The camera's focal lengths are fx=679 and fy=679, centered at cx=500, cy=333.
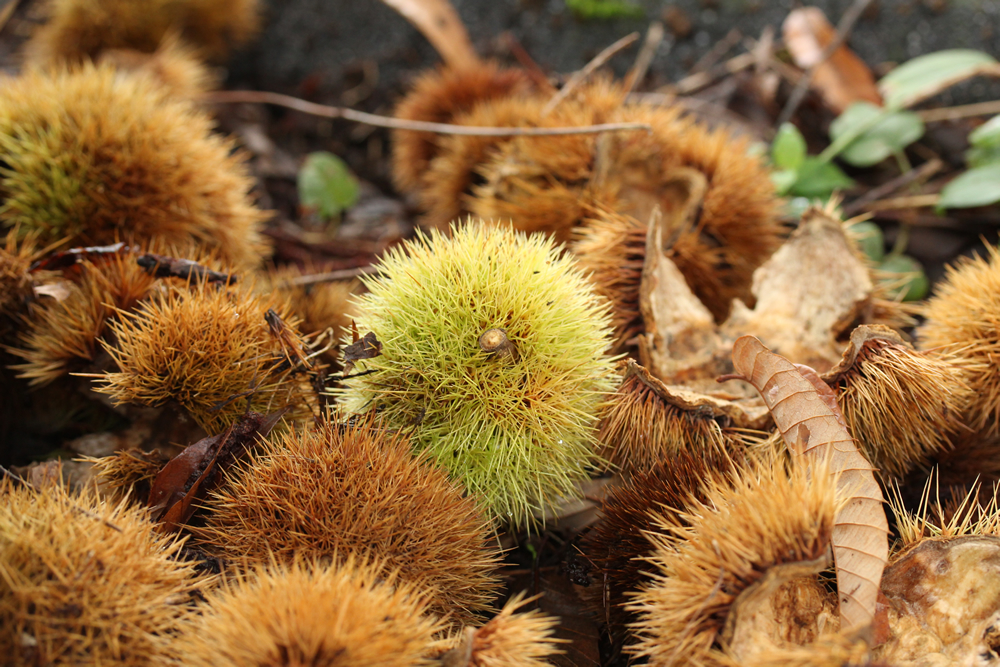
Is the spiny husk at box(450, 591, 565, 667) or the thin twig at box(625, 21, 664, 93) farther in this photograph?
the thin twig at box(625, 21, 664, 93)

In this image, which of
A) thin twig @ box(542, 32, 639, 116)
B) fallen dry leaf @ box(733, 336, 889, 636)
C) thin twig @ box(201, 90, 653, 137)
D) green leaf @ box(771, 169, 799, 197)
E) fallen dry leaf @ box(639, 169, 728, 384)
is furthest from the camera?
green leaf @ box(771, 169, 799, 197)

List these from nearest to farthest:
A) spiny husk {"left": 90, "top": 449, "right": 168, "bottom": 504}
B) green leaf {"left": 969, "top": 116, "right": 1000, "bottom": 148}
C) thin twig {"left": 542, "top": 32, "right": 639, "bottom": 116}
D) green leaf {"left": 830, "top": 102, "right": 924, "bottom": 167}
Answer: spiny husk {"left": 90, "top": 449, "right": 168, "bottom": 504} → thin twig {"left": 542, "top": 32, "right": 639, "bottom": 116} → green leaf {"left": 969, "top": 116, "right": 1000, "bottom": 148} → green leaf {"left": 830, "top": 102, "right": 924, "bottom": 167}

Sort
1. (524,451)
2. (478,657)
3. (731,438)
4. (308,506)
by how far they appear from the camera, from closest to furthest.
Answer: (478,657), (308,506), (524,451), (731,438)

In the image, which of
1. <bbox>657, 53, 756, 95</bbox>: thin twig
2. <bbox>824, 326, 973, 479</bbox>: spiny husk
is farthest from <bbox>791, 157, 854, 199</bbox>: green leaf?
<bbox>824, 326, 973, 479</bbox>: spiny husk

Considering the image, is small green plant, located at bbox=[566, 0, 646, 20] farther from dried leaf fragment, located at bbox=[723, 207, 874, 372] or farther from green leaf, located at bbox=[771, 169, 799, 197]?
dried leaf fragment, located at bbox=[723, 207, 874, 372]

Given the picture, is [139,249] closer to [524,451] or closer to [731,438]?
[524,451]

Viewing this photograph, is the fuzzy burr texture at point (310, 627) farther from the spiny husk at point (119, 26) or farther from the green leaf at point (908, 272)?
the spiny husk at point (119, 26)

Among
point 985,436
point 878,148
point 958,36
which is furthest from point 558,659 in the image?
point 958,36
